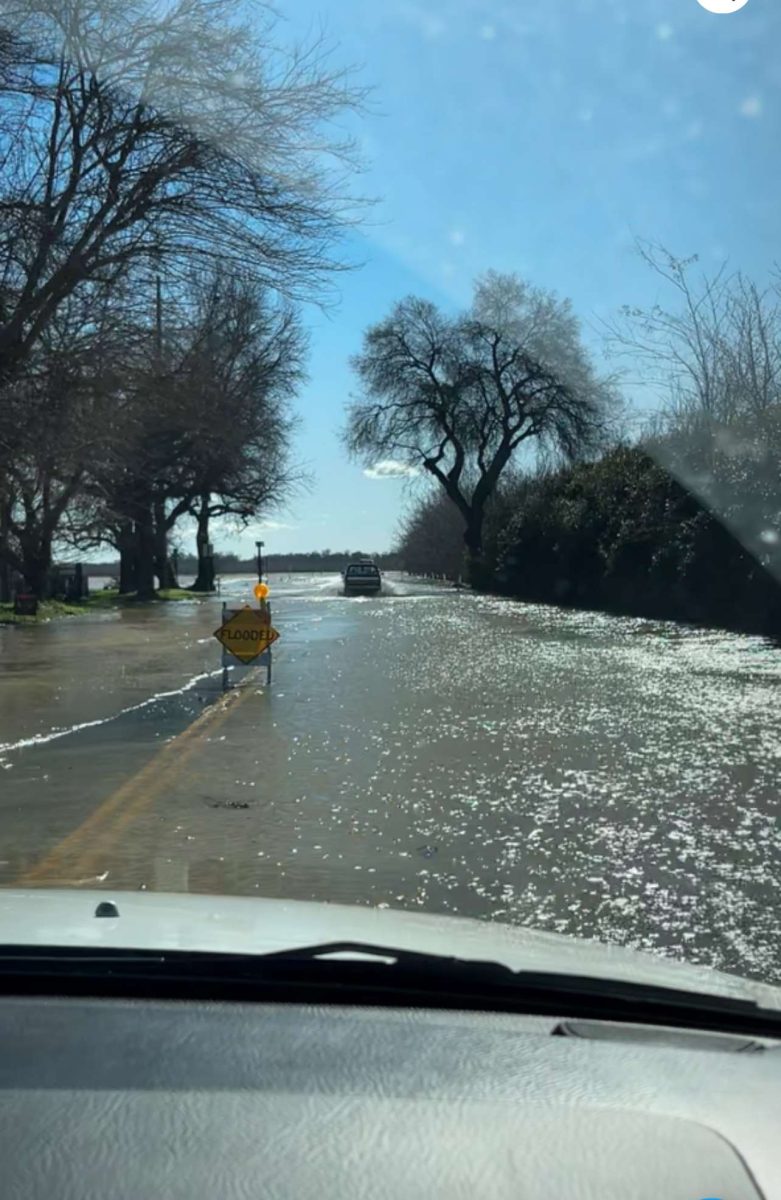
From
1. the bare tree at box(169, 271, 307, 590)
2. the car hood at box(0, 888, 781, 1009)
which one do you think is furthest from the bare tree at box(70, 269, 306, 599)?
the car hood at box(0, 888, 781, 1009)

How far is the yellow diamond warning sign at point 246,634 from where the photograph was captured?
16594 mm

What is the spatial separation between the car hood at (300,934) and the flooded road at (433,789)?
66.5 inches

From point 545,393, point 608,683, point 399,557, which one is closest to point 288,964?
point 608,683

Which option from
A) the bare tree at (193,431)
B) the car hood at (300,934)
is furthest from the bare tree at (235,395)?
the car hood at (300,934)

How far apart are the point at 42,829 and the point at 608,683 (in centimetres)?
978

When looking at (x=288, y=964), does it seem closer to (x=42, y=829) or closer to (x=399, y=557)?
(x=42, y=829)

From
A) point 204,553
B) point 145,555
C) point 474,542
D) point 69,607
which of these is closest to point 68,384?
point 69,607

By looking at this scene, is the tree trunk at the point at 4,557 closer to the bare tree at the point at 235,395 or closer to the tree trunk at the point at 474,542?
the bare tree at the point at 235,395

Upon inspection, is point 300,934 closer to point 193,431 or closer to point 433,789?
point 433,789

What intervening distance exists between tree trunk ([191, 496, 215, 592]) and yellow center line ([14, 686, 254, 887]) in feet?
170

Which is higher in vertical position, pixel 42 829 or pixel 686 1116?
pixel 686 1116

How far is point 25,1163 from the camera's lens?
2.22m

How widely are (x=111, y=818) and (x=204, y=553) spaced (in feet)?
202

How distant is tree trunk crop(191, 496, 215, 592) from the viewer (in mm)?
64875
